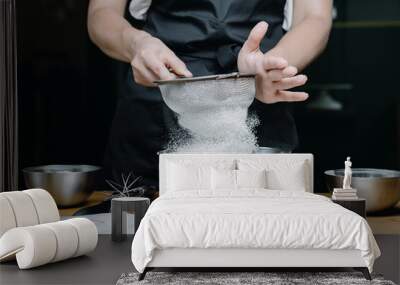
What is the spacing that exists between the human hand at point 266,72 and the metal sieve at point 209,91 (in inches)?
4.4

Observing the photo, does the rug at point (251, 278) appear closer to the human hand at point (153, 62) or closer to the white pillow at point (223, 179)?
the white pillow at point (223, 179)

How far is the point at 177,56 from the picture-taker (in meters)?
6.23

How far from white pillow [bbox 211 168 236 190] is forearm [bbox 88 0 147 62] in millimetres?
1491

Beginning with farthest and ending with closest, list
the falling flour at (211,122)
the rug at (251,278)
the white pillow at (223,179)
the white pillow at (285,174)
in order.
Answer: the falling flour at (211,122) < the white pillow at (285,174) < the white pillow at (223,179) < the rug at (251,278)

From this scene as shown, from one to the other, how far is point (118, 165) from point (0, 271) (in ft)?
6.98

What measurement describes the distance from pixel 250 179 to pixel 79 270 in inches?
61.7

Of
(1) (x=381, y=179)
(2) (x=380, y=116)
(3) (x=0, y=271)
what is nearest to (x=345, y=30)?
(2) (x=380, y=116)

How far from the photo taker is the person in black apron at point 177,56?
610 cm

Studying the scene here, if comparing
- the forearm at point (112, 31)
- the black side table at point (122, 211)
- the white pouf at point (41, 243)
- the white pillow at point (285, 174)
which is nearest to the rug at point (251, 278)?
the white pouf at point (41, 243)

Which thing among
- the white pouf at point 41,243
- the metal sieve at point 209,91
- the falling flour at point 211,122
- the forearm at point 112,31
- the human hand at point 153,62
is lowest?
the white pouf at point 41,243

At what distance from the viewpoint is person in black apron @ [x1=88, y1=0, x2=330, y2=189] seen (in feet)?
20.0

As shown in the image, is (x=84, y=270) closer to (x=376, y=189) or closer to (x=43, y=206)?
(x=43, y=206)

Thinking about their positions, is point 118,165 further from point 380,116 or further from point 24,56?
point 380,116

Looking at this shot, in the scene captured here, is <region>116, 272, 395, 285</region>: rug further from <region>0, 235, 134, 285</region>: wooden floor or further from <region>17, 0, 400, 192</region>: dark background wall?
<region>17, 0, 400, 192</region>: dark background wall
